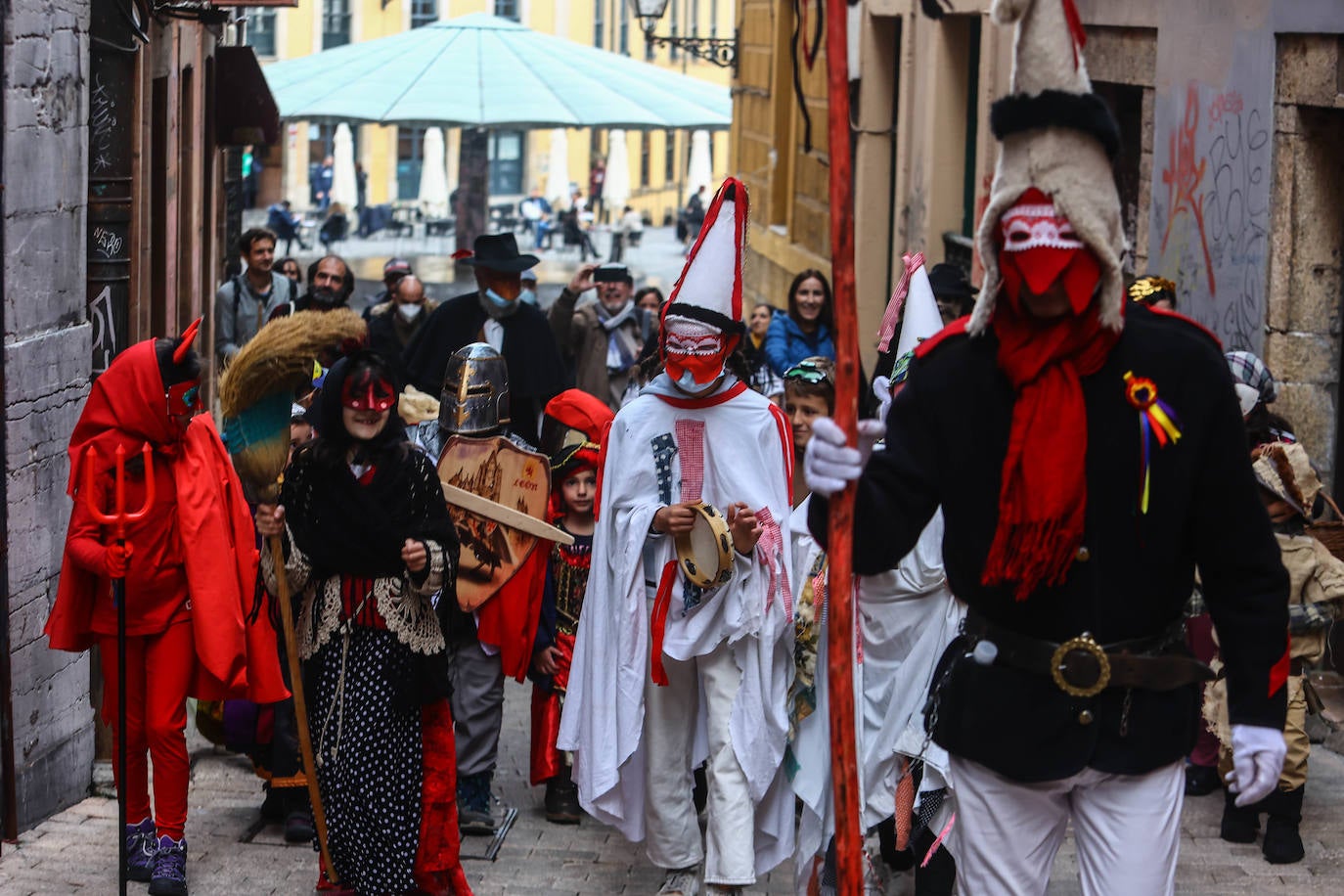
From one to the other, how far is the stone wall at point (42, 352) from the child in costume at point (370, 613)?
3.88 feet

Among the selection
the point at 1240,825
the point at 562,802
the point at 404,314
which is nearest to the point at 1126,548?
the point at 1240,825

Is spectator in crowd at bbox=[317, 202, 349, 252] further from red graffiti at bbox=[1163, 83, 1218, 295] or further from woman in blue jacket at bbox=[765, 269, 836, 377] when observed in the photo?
red graffiti at bbox=[1163, 83, 1218, 295]

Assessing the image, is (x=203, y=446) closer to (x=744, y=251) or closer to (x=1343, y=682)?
(x=744, y=251)

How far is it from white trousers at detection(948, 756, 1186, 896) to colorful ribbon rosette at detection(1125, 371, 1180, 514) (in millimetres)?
557

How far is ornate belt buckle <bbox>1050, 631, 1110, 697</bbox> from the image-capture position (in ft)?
12.6

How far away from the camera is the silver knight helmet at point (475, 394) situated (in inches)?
286

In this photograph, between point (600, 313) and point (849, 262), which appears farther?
point (600, 313)

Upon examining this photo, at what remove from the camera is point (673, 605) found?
251 inches

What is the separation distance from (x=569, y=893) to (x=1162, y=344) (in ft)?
11.1

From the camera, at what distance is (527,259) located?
1062cm

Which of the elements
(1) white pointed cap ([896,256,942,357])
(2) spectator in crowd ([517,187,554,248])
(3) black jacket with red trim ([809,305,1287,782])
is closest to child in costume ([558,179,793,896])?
(1) white pointed cap ([896,256,942,357])

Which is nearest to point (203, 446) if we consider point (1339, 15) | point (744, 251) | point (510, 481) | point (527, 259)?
point (510, 481)

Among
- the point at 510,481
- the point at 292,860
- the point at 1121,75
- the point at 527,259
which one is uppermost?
the point at 1121,75

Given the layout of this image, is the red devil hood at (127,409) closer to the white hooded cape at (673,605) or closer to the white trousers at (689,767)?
the white hooded cape at (673,605)
